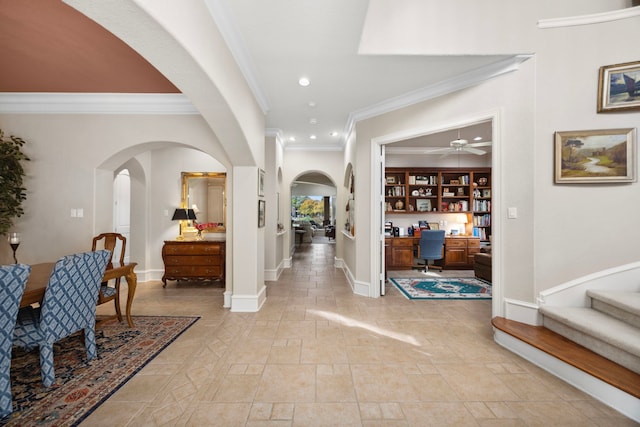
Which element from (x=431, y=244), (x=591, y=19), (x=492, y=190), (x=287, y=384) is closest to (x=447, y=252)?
(x=431, y=244)

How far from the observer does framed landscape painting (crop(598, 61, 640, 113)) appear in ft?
8.43

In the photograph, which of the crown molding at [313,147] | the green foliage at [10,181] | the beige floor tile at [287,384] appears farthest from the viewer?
the crown molding at [313,147]

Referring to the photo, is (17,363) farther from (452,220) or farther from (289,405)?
(452,220)

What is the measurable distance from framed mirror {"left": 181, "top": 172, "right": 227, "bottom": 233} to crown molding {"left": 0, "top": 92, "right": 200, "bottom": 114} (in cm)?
181

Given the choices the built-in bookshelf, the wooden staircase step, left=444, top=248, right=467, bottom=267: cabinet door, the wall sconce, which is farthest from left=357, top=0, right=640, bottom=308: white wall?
the wall sconce

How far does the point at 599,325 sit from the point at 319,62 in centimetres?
357

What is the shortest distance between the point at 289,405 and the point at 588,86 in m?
3.87

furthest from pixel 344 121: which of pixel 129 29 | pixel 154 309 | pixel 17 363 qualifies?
pixel 17 363

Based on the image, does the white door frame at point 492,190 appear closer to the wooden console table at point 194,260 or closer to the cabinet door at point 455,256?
the wooden console table at point 194,260

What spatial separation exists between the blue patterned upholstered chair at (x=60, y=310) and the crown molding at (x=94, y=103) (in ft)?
7.36

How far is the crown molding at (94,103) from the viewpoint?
363 centimetres

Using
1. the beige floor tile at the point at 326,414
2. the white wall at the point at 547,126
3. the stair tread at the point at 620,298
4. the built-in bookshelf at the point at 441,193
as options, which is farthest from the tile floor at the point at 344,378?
the built-in bookshelf at the point at 441,193

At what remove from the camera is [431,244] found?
6.04m

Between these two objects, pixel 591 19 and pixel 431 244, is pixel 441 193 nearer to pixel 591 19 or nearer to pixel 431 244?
pixel 431 244
